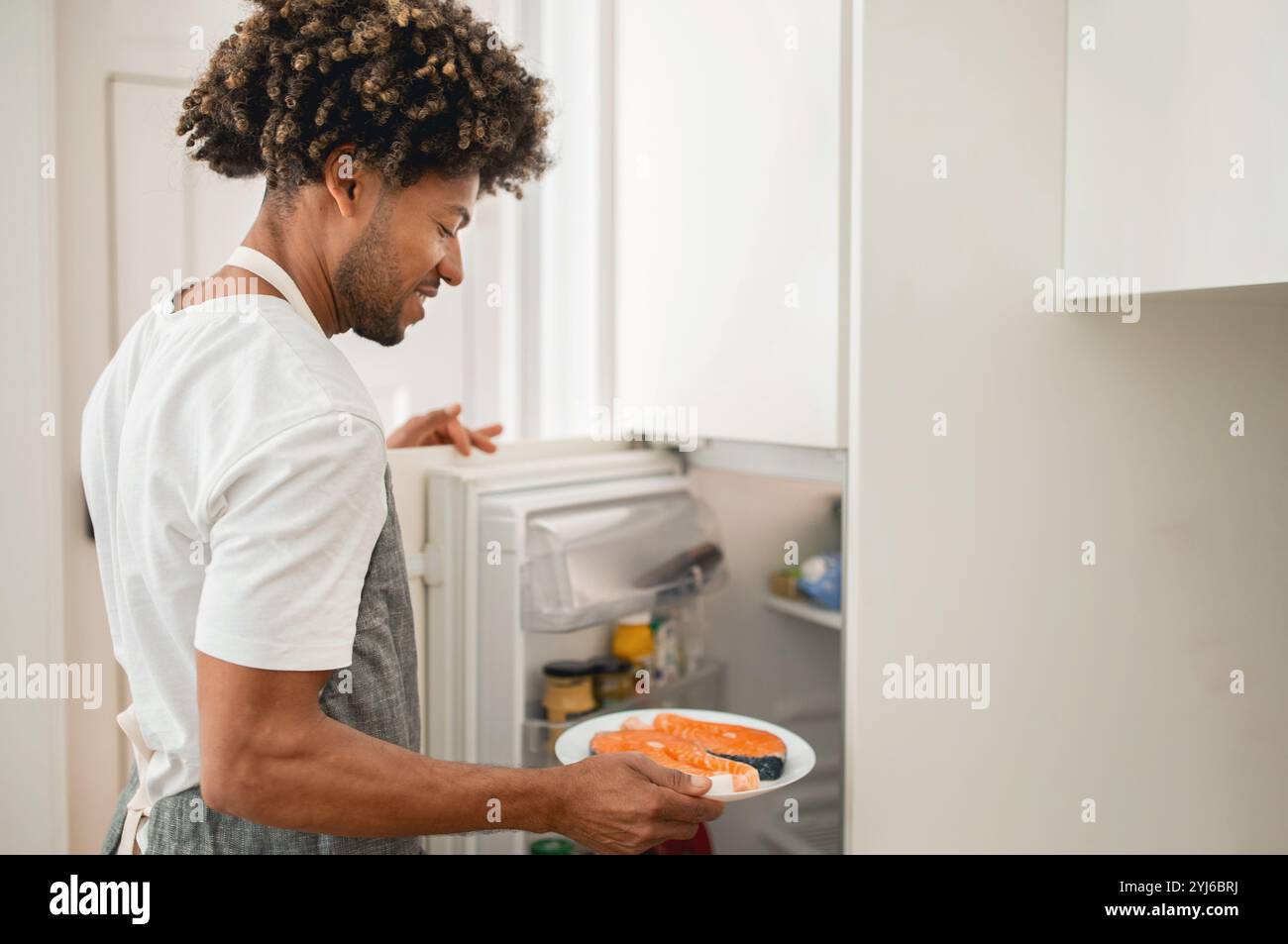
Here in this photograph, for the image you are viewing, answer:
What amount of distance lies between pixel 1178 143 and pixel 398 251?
0.70 m

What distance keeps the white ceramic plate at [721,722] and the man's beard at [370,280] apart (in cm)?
41

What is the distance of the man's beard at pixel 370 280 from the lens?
814 millimetres

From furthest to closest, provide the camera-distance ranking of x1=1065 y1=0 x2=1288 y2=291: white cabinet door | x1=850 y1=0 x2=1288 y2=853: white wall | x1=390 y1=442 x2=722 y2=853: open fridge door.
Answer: x1=390 y1=442 x2=722 y2=853: open fridge door → x1=850 y1=0 x2=1288 y2=853: white wall → x1=1065 y1=0 x2=1288 y2=291: white cabinet door

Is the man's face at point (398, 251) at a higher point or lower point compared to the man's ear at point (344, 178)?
lower

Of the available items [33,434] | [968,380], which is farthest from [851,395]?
[33,434]

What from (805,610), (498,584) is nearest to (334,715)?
(498,584)

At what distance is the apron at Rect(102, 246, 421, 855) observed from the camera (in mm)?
790

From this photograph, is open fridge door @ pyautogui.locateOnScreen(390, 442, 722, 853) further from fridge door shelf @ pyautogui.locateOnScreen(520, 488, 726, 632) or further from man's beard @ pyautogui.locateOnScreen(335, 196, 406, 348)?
man's beard @ pyautogui.locateOnScreen(335, 196, 406, 348)

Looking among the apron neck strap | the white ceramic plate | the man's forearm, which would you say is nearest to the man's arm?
the man's forearm

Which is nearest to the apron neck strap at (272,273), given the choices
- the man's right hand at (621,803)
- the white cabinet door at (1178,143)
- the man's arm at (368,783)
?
the man's arm at (368,783)

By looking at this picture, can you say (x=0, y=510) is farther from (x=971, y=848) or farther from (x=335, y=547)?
(x=971, y=848)

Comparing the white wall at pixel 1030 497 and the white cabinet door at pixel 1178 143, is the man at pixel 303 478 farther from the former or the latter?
the white cabinet door at pixel 1178 143

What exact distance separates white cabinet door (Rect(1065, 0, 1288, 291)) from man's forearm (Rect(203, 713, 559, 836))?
741 millimetres

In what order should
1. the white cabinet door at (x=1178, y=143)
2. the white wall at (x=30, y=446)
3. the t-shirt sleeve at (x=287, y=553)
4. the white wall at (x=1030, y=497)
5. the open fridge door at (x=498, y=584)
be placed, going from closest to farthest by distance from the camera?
1. the t-shirt sleeve at (x=287, y=553)
2. the white cabinet door at (x=1178, y=143)
3. the white wall at (x=1030, y=497)
4. the open fridge door at (x=498, y=584)
5. the white wall at (x=30, y=446)
